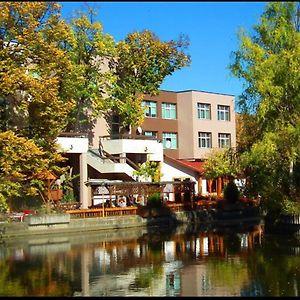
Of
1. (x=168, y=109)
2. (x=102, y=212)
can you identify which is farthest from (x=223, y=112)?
(x=102, y=212)

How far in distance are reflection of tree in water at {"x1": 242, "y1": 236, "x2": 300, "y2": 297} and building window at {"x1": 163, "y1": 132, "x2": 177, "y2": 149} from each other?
3460 centimetres

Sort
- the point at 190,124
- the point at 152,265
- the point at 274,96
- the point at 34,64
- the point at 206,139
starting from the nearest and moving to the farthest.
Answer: the point at 152,265 < the point at 274,96 < the point at 34,64 < the point at 190,124 < the point at 206,139

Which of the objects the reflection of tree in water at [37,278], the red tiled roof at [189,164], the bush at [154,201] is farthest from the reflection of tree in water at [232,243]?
the red tiled roof at [189,164]

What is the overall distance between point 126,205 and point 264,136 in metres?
16.4

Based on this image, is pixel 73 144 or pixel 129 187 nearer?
pixel 129 187

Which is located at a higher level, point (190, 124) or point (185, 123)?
point (185, 123)

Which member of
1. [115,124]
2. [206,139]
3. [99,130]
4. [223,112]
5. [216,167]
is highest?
[223,112]

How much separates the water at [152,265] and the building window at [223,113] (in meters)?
33.7

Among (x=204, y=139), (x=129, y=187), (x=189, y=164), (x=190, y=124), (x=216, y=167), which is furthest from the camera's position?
(x=204, y=139)

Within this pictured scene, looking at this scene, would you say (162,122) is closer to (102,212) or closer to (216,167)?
(216,167)

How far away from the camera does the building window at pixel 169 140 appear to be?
6462cm

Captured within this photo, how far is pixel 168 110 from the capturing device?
212 feet

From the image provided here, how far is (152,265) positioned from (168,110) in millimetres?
42280

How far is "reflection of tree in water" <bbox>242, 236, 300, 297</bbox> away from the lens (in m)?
16.9
